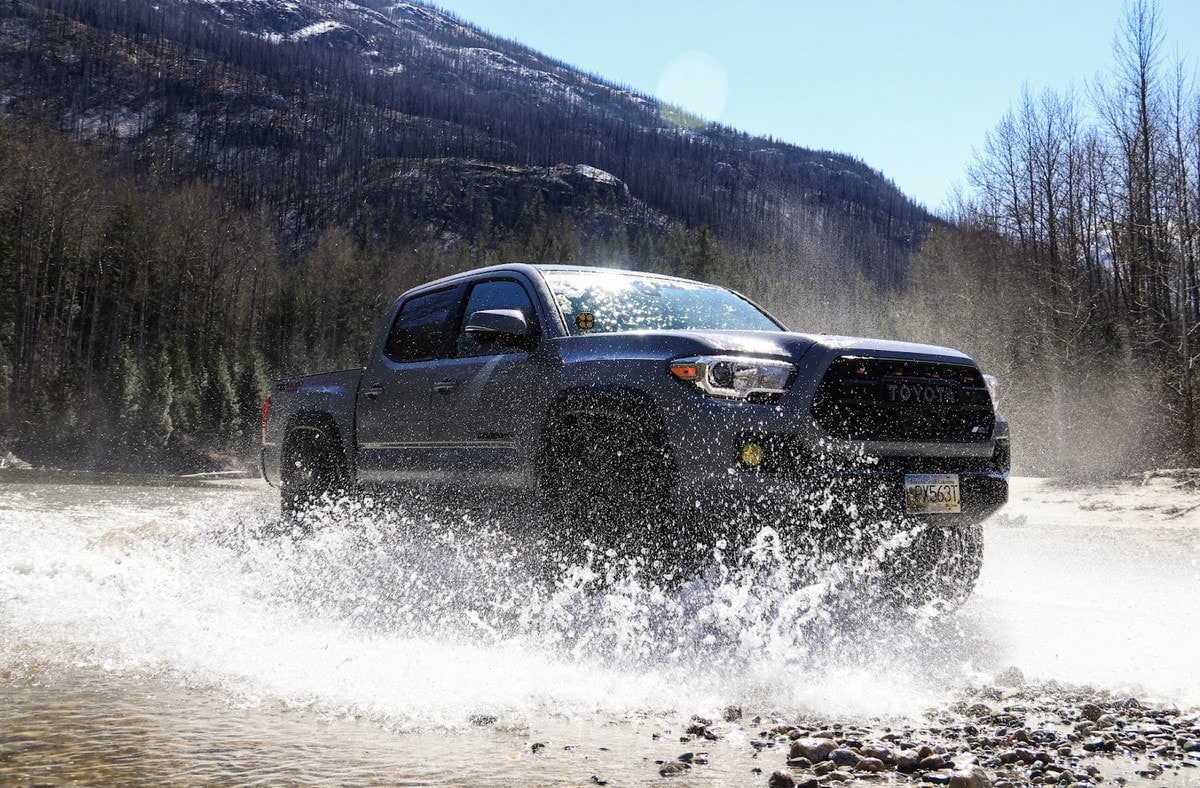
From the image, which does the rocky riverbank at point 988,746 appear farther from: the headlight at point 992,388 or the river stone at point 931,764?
the headlight at point 992,388

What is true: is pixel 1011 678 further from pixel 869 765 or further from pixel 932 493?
pixel 869 765

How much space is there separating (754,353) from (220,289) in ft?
206

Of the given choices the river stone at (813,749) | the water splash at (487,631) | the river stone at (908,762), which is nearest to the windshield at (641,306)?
the water splash at (487,631)

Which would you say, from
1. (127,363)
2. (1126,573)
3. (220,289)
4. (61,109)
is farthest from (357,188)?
(1126,573)

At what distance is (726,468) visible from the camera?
391cm

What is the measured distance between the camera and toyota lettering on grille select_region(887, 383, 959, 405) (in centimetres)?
428

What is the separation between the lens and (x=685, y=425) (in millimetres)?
4023

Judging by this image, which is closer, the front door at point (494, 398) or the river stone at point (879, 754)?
the river stone at point (879, 754)

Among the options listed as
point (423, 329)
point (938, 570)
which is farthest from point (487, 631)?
point (938, 570)

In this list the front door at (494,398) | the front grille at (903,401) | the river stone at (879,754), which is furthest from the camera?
the front door at (494,398)

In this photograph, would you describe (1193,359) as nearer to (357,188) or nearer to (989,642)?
(989,642)

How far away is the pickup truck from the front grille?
0.03 ft

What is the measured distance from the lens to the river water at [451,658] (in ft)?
8.96

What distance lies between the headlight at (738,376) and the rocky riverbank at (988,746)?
138 centimetres
